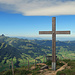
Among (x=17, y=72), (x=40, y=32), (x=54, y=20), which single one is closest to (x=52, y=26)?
(x=54, y=20)

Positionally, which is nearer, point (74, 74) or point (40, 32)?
point (74, 74)

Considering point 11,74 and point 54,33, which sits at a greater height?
point 54,33

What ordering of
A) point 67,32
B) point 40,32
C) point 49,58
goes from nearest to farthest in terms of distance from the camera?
1. point 67,32
2. point 40,32
3. point 49,58

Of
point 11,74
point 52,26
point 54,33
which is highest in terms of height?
point 52,26

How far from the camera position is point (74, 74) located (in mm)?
10383

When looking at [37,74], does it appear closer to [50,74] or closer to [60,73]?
[50,74]

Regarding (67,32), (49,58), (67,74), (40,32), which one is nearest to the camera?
(67,74)

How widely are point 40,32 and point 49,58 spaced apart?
7814 millimetres

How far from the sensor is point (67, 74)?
33.8 ft

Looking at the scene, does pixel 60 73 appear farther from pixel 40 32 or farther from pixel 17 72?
pixel 40 32

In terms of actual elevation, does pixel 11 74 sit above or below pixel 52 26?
below

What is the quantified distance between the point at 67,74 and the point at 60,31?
5.34 meters

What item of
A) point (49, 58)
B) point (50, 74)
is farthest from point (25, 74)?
point (49, 58)

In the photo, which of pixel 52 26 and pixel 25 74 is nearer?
pixel 25 74
